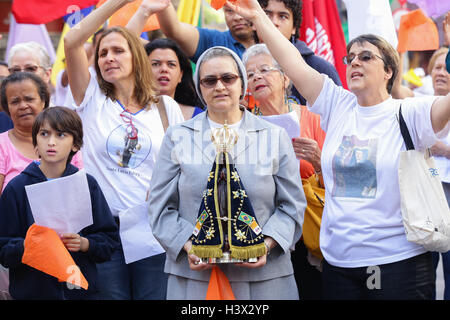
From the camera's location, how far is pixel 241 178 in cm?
300

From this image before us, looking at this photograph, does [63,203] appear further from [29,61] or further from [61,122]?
[29,61]

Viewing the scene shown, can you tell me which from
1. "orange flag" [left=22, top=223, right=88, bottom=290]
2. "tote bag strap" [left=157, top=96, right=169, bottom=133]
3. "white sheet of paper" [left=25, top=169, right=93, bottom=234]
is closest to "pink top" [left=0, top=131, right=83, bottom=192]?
"white sheet of paper" [left=25, top=169, right=93, bottom=234]

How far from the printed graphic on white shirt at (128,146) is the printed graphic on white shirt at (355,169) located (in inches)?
46.2

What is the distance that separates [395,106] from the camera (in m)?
3.22

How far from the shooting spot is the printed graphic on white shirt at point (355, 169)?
311 cm

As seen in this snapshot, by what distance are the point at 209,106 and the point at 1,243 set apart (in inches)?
51.9

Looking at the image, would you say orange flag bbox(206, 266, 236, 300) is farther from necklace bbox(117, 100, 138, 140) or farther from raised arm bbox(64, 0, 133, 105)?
raised arm bbox(64, 0, 133, 105)

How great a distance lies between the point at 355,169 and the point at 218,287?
0.92 metres

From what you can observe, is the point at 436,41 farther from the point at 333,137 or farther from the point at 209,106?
the point at 209,106

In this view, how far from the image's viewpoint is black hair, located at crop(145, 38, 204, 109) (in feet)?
15.1

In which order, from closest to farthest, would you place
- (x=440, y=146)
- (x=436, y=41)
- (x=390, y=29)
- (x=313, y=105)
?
(x=313, y=105) → (x=440, y=146) → (x=390, y=29) → (x=436, y=41)

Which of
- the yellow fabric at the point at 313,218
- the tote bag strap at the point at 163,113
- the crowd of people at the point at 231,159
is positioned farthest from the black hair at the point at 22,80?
the yellow fabric at the point at 313,218

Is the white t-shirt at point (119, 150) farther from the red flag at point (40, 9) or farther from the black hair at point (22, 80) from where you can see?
the red flag at point (40, 9)
